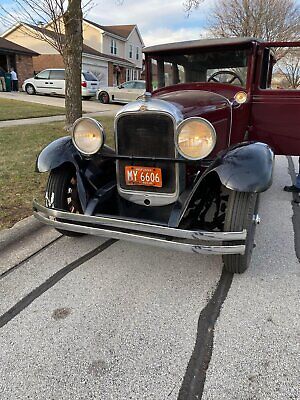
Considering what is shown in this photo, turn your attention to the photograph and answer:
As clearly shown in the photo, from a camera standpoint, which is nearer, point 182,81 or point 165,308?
point 165,308

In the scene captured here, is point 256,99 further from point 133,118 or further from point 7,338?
point 7,338

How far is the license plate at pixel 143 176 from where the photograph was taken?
3.04 metres

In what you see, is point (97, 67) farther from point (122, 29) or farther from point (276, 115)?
point (276, 115)

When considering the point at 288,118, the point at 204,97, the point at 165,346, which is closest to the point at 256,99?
the point at 288,118

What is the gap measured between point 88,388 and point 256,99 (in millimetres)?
3813

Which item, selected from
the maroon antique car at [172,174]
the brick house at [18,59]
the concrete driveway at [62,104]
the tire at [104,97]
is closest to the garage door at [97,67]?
the brick house at [18,59]

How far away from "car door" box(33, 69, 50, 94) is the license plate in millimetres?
18922

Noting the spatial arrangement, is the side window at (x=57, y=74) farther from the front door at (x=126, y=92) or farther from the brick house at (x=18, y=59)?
the brick house at (x=18, y=59)

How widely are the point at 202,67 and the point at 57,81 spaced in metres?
17.2

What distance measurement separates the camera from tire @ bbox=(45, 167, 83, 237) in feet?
10.7

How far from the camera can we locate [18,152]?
658 cm

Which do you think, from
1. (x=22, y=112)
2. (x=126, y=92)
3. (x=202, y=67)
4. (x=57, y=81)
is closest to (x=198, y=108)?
(x=202, y=67)

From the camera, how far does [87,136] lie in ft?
10.4

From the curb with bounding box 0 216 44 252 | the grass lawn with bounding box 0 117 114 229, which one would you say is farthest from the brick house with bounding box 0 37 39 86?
the curb with bounding box 0 216 44 252
